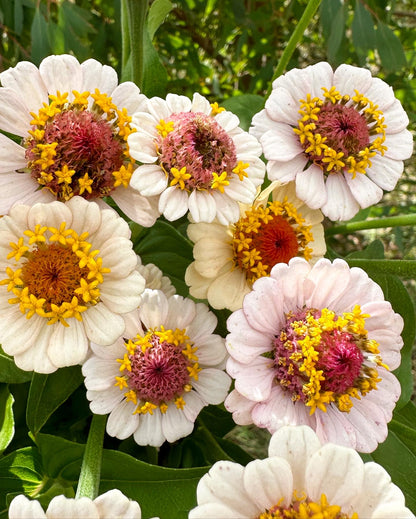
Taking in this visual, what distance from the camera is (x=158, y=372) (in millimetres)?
566

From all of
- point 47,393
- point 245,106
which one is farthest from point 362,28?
point 47,393

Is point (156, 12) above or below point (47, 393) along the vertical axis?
above

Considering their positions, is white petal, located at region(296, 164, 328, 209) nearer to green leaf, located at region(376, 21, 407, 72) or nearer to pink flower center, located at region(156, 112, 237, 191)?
pink flower center, located at region(156, 112, 237, 191)

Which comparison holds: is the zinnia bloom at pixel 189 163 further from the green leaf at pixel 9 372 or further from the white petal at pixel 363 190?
the green leaf at pixel 9 372

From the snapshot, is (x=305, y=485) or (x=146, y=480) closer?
(x=305, y=485)

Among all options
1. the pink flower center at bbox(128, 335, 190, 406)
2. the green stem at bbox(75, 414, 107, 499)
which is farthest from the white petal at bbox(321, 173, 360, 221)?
the green stem at bbox(75, 414, 107, 499)

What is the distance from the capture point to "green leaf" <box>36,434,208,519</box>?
1.87 feet

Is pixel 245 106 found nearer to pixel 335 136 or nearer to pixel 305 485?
pixel 335 136

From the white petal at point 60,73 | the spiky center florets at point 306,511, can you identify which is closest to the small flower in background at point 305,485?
the spiky center florets at point 306,511

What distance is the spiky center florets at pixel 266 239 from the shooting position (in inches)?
23.3

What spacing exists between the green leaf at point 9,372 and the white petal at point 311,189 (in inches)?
14.1

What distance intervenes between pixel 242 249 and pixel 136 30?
26 cm

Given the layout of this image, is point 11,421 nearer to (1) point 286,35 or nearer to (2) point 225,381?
(2) point 225,381

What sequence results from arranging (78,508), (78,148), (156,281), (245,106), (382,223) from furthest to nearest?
(245,106)
(382,223)
(156,281)
(78,148)
(78,508)
